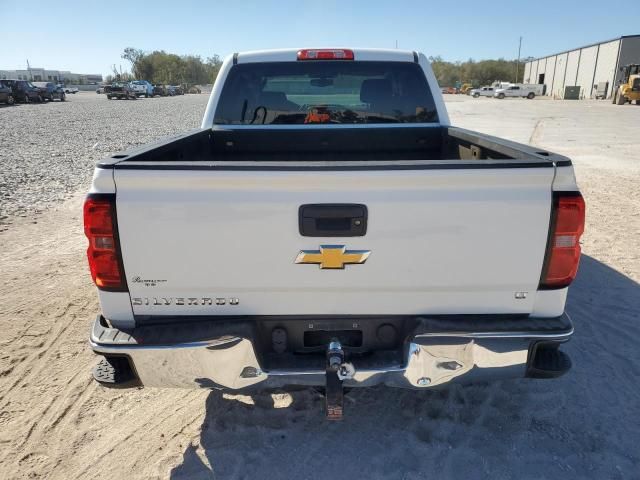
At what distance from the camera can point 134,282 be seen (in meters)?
2.21

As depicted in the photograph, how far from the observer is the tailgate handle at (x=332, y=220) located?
6.84 feet

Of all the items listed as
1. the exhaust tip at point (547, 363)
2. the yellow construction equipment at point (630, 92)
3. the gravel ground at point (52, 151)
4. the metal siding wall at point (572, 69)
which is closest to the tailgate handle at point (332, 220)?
the exhaust tip at point (547, 363)

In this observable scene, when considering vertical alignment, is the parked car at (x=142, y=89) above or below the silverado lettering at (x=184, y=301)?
above

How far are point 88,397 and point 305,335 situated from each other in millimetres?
1753

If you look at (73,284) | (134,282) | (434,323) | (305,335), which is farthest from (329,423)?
(73,284)

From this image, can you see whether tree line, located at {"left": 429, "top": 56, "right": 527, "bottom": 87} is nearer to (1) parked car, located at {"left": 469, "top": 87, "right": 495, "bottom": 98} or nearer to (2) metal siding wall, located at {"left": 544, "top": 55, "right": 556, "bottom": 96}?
(2) metal siding wall, located at {"left": 544, "top": 55, "right": 556, "bottom": 96}

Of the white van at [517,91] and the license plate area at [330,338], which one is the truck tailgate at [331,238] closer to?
the license plate area at [330,338]

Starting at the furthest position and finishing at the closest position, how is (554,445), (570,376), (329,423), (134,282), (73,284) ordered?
(73,284) → (570,376) → (329,423) → (554,445) → (134,282)

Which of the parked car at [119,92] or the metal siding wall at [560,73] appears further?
the metal siding wall at [560,73]

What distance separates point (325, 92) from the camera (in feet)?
14.2

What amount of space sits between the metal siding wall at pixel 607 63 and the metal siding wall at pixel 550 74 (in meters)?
15.3

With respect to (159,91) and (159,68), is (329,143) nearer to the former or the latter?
(159,91)

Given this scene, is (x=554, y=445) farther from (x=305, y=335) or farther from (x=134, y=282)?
(x=134, y=282)

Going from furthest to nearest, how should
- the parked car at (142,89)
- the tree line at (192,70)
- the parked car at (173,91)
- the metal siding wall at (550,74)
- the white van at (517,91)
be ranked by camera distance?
the tree line at (192,70)
the metal siding wall at (550,74)
the parked car at (173,91)
the white van at (517,91)
the parked car at (142,89)
